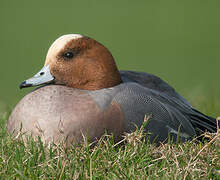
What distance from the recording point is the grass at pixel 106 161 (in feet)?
7.85

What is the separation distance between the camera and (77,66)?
320 centimetres

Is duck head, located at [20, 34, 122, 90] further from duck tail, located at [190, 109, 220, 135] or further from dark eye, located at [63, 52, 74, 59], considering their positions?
duck tail, located at [190, 109, 220, 135]

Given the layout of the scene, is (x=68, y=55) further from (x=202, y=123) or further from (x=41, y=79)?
(x=202, y=123)

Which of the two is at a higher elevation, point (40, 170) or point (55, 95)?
point (55, 95)

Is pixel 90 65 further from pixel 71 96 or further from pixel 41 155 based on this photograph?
pixel 41 155

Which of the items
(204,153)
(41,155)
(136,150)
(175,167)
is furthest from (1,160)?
(204,153)

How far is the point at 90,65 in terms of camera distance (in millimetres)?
3205

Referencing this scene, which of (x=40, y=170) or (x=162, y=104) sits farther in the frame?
(x=162, y=104)

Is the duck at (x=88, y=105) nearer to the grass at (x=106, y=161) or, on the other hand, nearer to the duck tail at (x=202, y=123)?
the duck tail at (x=202, y=123)

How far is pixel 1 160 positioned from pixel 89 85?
2.87 ft

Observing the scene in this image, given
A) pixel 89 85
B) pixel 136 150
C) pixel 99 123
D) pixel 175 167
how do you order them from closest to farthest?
1. pixel 175 167
2. pixel 136 150
3. pixel 99 123
4. pixel 89 85

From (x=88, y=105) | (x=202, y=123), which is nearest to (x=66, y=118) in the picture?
(x=88, y=105)

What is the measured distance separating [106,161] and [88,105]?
549 mm

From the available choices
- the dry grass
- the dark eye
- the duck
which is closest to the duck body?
the duck
